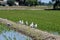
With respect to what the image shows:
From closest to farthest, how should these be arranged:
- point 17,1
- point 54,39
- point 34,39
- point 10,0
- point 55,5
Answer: point 54,39 < point 34,39 < point 55,5 < point 10,0 < point 17,1

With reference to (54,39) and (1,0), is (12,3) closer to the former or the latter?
(1,0)

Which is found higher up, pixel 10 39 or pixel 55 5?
pixel 10 39

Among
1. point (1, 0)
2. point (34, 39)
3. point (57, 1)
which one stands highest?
point (34, 39)

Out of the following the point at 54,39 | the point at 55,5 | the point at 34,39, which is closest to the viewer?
the point at 54,39

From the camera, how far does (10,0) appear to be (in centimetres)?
7494

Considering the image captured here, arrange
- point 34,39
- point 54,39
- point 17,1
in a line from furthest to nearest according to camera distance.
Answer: point 17,1
point 34,39
point 54,39

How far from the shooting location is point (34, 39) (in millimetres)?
11492

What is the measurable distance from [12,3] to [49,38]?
2603 inches

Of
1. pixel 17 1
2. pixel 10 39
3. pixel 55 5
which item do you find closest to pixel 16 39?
pixel 10 39

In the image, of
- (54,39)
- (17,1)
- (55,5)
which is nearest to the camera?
(54,39)

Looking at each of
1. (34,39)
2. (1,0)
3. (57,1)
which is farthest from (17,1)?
(34,39)

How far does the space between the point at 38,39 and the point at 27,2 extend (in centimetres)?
6752

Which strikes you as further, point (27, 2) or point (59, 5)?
point (27, 2)

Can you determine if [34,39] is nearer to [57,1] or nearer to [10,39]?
[10,39]
